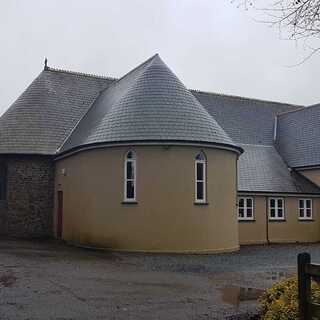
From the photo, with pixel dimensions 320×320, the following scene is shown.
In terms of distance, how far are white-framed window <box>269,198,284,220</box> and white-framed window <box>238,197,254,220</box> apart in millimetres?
1369

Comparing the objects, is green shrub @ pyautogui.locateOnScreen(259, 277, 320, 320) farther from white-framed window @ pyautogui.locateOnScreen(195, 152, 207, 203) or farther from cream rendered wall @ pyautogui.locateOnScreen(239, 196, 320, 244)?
cream rendered wall @ pyautogui.locateOnScreen(239, 196, 320, 244)

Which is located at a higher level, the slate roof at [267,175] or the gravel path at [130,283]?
the slate roof at [267,175]

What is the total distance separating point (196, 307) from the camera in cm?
984

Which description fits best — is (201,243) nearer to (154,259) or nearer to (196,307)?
(154,259)

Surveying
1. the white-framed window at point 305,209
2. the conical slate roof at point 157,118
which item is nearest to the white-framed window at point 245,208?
the white-framed window at point 305,209

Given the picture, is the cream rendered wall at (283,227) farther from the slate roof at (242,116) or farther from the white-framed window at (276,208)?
the slate roof at (242,116)

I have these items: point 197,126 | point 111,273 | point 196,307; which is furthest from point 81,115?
point 196,307

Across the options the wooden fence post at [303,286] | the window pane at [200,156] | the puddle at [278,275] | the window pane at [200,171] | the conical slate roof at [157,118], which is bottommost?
the puddle at [278,275]

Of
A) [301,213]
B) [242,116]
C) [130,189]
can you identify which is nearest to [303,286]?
[130,189]

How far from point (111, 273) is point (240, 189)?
13.6m

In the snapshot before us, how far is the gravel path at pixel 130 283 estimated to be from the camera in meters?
9.21

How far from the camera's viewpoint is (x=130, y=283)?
486 inches

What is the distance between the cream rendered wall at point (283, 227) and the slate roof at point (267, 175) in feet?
1.96

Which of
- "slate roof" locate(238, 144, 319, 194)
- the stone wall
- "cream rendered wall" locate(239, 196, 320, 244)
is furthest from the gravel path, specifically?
"slate roof" locate(238, 144, 319, 194)
